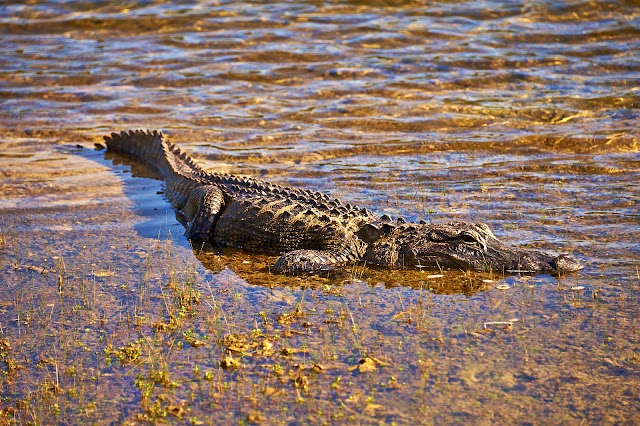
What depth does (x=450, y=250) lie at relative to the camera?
22.2ft

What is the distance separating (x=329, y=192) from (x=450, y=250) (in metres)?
2.52

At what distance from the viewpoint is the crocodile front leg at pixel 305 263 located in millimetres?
6645

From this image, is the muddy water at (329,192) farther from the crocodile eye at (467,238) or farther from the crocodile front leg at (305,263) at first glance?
the crocodile eye at (467,238)

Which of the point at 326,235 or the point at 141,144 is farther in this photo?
the point at 141,144

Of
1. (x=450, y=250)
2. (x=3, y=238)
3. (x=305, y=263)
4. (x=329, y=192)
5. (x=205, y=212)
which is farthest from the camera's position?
(x=329, y=192)

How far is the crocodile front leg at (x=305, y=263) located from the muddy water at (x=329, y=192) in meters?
0.14

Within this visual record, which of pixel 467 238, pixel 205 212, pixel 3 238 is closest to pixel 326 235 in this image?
pixel 467 238

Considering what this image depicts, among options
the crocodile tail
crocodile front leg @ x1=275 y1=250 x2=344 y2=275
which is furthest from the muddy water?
the crocodile tail

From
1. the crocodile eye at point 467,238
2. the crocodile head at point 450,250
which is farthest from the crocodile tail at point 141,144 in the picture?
the crocodile eye at point 467,238

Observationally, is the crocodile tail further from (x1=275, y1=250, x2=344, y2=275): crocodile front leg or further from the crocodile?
(x1=275, y1=250, x2=344, y2=275): crocodile front leg

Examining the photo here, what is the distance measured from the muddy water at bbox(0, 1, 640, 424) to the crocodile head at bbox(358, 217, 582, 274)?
15cm

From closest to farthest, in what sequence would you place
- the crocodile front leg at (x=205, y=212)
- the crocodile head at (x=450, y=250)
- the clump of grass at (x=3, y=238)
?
the crocodile head at (x=450, y=250) < the clump of grass at (x=3, y=238) < the crocodile front leg at (x=205, y=212)

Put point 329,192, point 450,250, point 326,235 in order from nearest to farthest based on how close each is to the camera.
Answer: point 450,250 < point 326,235 < point 329,192

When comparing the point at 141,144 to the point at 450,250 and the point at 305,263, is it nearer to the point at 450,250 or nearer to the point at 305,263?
the point at 305,263
